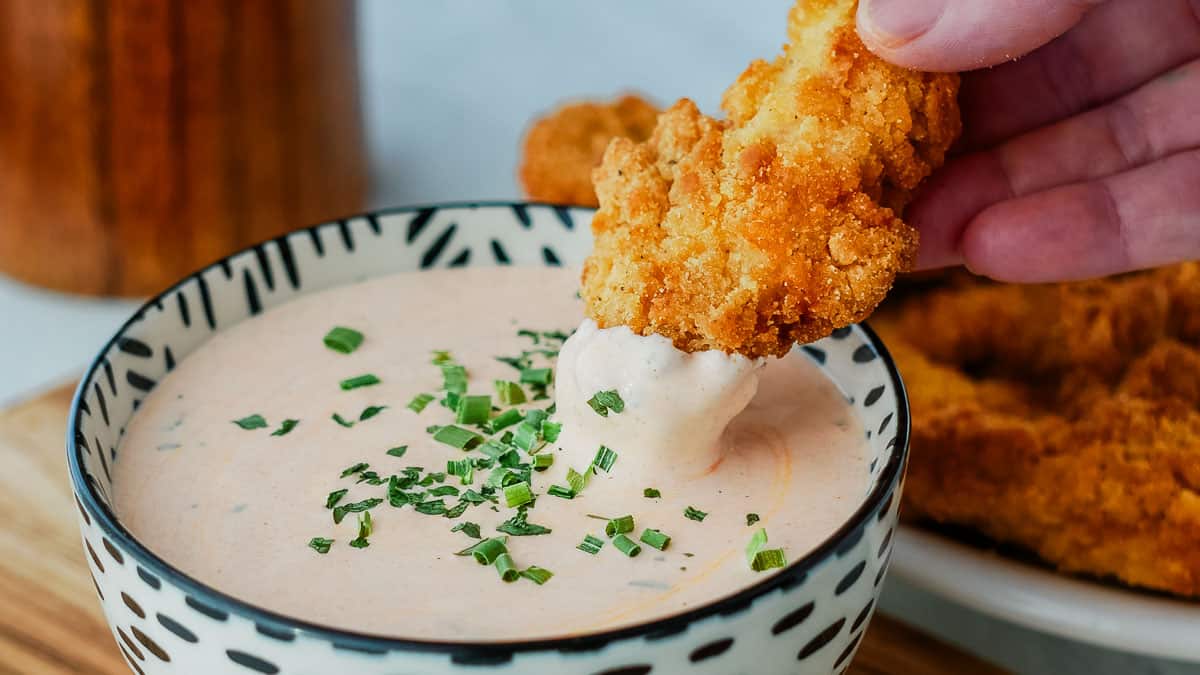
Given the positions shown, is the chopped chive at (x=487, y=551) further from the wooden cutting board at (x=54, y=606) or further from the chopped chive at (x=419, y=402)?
the wooden cutting board at (x=54, y=606)

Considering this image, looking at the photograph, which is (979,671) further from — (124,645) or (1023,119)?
(124,645)

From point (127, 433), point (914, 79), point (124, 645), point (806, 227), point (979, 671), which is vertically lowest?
point (979, 671)

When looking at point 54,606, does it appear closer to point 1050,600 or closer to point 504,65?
point 1050,600

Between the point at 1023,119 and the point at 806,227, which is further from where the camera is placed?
the point at 1023,119

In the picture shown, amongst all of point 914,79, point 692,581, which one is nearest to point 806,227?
point 914,79

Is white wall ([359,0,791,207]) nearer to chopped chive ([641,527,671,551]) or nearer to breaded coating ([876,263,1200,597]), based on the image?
breaded coating ([876,263,1200,597])

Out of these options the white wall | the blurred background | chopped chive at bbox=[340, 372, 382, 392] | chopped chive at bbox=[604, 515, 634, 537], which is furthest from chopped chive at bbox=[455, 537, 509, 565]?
the white wall
